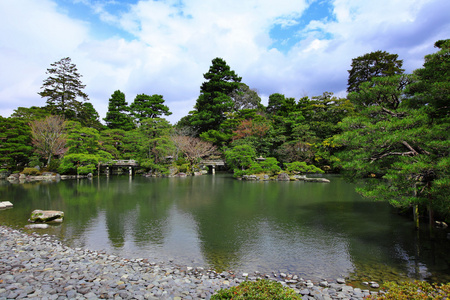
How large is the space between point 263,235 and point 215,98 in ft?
95.2

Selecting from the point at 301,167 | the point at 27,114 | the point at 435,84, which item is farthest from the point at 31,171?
the point at 435,84

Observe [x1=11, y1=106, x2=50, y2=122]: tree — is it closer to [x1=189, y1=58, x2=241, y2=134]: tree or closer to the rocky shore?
[x1=189, y1=58, x2=241, y2=134]: tree

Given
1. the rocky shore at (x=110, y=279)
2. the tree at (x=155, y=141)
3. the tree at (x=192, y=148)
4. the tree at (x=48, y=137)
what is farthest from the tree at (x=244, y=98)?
the rocky shore at (x=110, y=279)

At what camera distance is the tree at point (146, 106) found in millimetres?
37031

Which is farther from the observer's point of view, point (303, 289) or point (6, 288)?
point (303, 289)

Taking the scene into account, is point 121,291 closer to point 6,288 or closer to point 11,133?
point 6,288

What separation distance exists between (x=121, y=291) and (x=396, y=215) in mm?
9998

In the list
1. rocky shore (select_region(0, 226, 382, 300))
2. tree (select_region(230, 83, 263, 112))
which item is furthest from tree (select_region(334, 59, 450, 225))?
tree (select_region(230, 83, 263, 112))

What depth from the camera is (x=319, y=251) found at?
A: 636 cm

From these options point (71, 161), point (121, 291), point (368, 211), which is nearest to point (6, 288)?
point (121, 291)

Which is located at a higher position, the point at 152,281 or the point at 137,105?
the point at 137,105

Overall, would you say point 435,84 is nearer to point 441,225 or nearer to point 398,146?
point 398,146

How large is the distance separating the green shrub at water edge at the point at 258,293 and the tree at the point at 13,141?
94.9 ft

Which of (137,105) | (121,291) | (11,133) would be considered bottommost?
(121,291)
